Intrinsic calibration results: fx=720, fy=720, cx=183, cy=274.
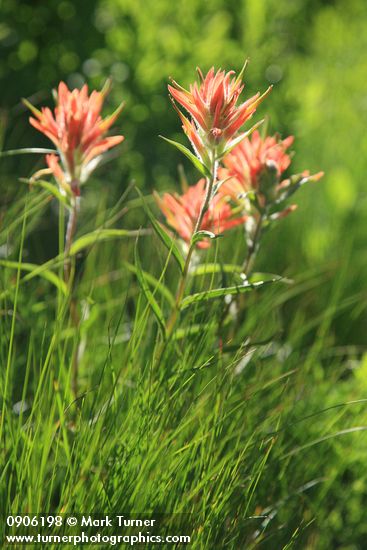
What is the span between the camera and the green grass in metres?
1.00

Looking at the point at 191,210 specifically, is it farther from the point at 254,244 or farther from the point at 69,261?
the point at 69,261

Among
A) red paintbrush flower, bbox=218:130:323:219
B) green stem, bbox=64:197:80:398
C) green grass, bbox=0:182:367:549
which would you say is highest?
red paintbrush flower, bbox=218:130:323:219

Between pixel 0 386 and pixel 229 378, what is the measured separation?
349 mm

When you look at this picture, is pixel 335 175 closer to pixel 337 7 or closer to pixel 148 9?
pixel 148 9

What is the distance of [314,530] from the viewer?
130 cm

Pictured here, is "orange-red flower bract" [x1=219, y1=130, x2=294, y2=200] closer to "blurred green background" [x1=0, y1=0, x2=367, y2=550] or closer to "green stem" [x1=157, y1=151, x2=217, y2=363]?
"green stem" [x1=157, y1=151, x2=217, y2=363]

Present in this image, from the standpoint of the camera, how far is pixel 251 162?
3.69 feet

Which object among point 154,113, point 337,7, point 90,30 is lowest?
point 154,113

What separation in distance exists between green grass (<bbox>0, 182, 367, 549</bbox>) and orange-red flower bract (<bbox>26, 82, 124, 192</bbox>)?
118 millimetres

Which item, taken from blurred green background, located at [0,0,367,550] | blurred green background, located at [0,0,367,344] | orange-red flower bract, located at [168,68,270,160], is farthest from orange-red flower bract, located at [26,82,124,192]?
blurred green background, located at [0,0,367,344]

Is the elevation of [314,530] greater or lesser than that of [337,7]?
lesser

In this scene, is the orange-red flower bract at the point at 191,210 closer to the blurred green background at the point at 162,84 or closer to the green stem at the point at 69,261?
the green stem at the point at 69,261

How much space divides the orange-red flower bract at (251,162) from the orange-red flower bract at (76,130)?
20cm

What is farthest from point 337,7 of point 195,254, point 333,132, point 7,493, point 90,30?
point 7,493
